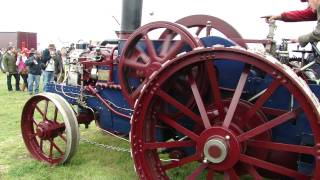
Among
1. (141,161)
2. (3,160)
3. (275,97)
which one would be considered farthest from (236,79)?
(3,160)

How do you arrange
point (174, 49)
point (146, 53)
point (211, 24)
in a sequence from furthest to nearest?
point (211, 24)
point (146, 53)
point (174, 49)

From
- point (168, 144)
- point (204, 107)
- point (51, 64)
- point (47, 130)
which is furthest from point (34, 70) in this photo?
point (204, 107)

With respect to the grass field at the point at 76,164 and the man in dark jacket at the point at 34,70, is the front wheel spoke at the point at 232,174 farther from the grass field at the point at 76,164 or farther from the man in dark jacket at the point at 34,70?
the man in dark jacket at the point at 34,70

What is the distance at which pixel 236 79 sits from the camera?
350cm

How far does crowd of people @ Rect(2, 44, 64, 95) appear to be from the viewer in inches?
427

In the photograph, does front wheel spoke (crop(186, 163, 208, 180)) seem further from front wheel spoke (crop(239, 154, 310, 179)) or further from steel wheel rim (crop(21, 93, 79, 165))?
steel wheel rim (crop(21, 93, 79, 165))

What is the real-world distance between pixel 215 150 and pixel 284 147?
474 millimetres

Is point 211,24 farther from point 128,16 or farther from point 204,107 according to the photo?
point 204,107

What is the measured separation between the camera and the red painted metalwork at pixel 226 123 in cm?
280

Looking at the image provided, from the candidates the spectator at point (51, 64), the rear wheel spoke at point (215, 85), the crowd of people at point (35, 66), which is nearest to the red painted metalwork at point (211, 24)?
the rear wheel spoke at point (215, 85)

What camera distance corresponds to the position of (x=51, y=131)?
4703 millimetres

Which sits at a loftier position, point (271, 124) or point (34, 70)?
point (271, 124)

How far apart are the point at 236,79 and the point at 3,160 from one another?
2945 millimetres

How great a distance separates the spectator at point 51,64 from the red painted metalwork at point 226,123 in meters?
7.38
